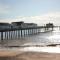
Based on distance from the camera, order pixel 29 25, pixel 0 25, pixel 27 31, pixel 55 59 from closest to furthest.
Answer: pixel 55 59, pixel 0 25, pixel 27 31, pixel 29 25

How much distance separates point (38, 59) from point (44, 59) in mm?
250

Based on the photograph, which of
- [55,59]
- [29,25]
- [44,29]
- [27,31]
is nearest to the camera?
[55,59]

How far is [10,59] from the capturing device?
8.34m

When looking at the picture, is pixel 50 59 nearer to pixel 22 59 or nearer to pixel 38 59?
pixel 38 59

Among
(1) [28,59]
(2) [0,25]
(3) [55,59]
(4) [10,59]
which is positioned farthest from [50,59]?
(2) [0,25]

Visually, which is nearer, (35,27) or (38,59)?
(38,59)

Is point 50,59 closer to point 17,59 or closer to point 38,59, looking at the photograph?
point 38,59

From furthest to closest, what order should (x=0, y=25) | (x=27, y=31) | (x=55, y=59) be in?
(x=27, y=31)
(x=0, y=25)
(x=55, y=59)

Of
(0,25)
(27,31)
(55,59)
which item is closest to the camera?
(55,59)

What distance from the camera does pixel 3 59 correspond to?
836cm

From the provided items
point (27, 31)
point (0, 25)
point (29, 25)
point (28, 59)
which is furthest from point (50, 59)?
point (29, 25)

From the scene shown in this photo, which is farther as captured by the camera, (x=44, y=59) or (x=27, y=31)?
(x=27, y=31)

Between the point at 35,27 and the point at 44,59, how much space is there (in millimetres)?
49572

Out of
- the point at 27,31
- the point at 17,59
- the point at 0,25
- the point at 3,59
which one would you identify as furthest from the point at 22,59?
the point at 27,31
